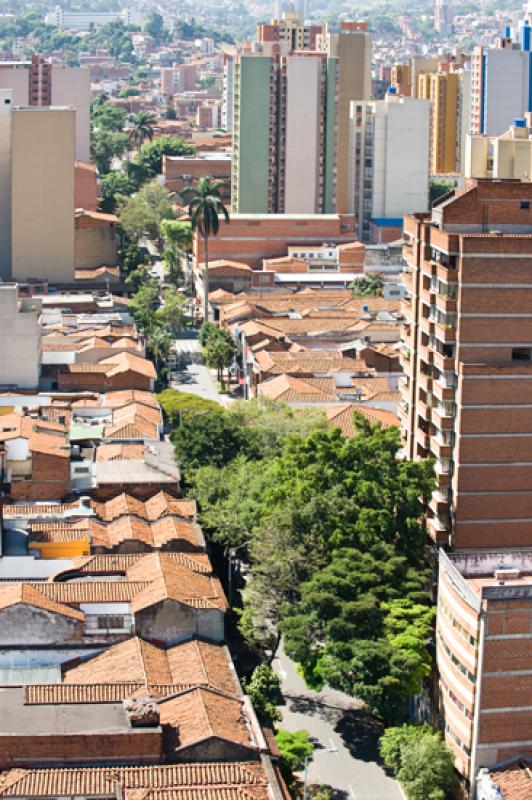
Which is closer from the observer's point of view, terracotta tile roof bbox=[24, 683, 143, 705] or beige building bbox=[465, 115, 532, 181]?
terracotta tile roof bbox=[24, 683, 143, 705]

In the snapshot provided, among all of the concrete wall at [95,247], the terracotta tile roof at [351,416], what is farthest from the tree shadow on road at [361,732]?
the concrete wall at [95,247]

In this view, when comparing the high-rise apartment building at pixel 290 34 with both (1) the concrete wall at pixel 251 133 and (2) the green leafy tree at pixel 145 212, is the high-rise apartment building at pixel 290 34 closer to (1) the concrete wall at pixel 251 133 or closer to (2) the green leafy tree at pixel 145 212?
(2) the green leafy tree at pixel 145 212

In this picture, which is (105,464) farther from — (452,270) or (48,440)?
(452,270)

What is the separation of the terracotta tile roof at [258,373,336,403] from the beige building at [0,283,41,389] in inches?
430

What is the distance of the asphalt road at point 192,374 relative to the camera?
94562mm

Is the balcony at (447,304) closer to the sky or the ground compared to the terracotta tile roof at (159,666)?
closer to the sky

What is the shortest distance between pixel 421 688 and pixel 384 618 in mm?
2322

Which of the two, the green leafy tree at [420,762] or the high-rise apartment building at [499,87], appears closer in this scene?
the green leafy tree at [420,762]

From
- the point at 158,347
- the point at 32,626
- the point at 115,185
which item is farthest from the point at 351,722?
the point at 115,185

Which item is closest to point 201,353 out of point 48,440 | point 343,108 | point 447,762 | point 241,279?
point 241,279

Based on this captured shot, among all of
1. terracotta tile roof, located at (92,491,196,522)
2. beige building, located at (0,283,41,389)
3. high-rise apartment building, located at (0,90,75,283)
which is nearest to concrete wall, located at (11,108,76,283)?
high-rise apartment building, located at (0,90,75,283)

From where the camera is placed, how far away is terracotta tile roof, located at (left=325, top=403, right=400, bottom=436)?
74938 millimetres

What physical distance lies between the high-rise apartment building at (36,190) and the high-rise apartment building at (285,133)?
31069 mm

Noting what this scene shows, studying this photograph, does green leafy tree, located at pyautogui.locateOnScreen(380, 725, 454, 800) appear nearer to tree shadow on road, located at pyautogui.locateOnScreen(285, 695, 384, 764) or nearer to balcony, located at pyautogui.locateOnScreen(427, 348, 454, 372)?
tree shadow on road, located at pyautogui.locateOnScreen(285, 695, 384, 764)
